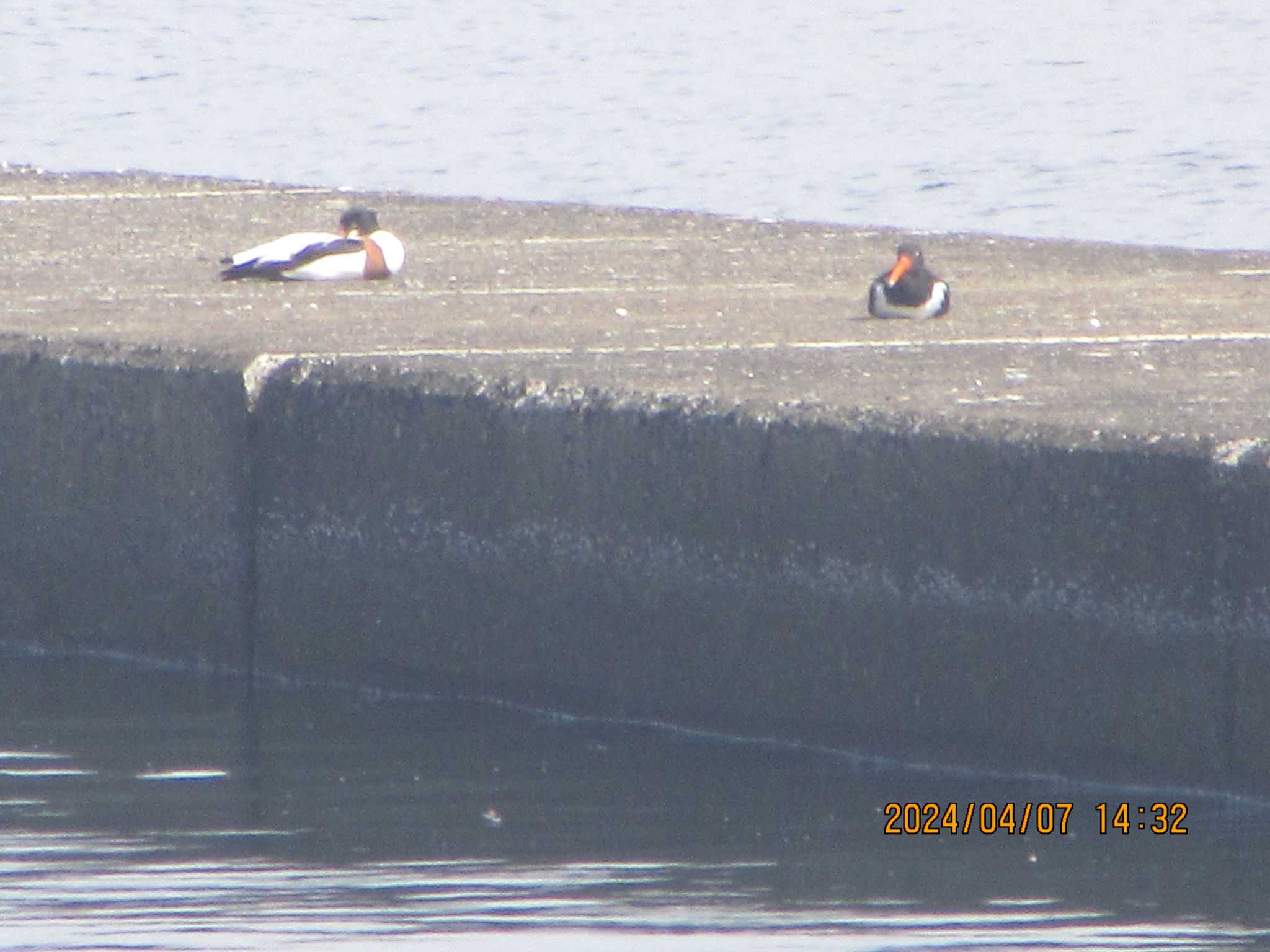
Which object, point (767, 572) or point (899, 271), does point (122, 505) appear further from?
point (899, 271)

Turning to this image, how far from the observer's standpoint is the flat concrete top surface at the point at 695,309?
215 inches

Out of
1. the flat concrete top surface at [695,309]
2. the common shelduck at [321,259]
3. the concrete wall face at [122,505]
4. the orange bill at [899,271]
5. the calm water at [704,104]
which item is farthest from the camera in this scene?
the calm water at [704,104]

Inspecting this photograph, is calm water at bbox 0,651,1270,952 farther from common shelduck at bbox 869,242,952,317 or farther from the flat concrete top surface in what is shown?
common shelduck at bbox 869,242,952,317

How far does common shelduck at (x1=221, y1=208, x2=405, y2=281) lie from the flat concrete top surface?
1.7 inches

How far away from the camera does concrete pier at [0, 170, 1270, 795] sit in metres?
4.71

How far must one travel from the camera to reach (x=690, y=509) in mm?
5188

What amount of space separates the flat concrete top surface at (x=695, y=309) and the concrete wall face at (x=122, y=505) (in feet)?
0.37

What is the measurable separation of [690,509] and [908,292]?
1713 millimetres

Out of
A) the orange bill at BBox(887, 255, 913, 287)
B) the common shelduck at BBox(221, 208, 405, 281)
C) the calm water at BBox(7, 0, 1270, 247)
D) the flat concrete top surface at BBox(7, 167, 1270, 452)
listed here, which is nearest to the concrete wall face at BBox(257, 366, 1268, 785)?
the flat concrete top surface at BBox(7, 167, 1270, 452)

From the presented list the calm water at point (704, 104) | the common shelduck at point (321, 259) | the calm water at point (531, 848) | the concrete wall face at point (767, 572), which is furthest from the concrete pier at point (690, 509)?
the calm water at point (704, 104)

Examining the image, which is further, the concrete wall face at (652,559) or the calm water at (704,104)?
the calm water at (704,104)

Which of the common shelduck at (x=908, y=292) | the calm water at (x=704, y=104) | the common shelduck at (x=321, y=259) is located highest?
the common shelduck at (x=908, y=292)
